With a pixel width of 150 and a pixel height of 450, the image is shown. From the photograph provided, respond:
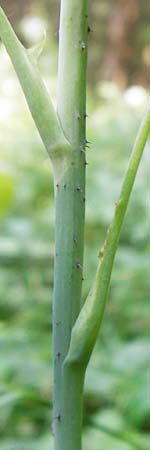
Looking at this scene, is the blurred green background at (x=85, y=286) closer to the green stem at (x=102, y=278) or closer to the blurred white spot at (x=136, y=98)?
the blurred white spot at (x=136, y=98)

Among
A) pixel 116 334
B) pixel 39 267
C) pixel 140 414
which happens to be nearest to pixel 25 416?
pixel 140 414

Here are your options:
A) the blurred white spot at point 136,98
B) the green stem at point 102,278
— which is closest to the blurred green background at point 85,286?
the blurred white spot at point 136,98

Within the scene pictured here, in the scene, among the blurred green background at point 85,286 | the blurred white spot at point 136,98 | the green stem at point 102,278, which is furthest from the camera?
the blurred white spot at point 136,98

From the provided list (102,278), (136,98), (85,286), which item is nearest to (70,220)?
(102,278)

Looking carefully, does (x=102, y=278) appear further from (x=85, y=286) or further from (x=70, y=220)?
(x=85, y=286)

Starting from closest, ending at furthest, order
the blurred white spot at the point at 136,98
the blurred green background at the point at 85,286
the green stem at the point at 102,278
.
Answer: the green stem at the point at 102,278
the blurred green background at the point at 85,286
the blurred white spot at the point at 136,98
